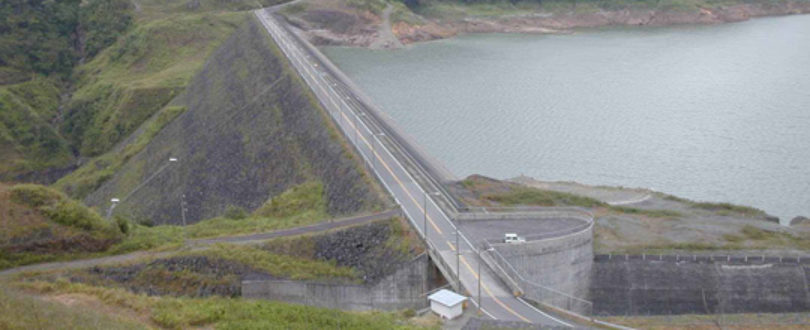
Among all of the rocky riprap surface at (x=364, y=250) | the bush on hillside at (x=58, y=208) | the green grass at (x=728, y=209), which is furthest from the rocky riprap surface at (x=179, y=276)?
the green grass at (x=728, y=209)

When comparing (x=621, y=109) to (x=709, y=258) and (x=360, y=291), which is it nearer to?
(x=709, y=258)

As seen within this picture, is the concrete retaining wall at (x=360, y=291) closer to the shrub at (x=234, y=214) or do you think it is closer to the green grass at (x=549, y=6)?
the shrub at (x=234, y=214)

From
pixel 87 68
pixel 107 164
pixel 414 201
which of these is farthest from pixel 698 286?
pixel 87 68

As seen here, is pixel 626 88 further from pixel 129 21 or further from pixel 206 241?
pixel 129 21

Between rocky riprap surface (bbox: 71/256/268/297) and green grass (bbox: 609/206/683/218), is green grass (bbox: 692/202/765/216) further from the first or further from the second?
rocky riprap surface (bbox: 71/256/268/297)

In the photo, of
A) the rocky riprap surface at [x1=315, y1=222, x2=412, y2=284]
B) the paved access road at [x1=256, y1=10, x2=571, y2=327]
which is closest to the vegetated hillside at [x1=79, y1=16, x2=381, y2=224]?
the paved access road at [x1=256, y1=10, x2=571, y2=327]

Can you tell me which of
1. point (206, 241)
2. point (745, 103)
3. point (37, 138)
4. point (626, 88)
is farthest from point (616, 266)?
point (37, 138)
